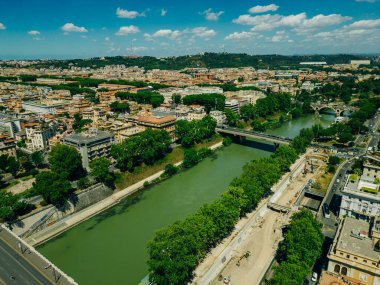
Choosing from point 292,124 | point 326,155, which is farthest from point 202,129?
point 292,124

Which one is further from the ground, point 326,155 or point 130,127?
point 130,127

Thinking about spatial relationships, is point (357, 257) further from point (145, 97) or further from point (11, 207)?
point (145, 97)

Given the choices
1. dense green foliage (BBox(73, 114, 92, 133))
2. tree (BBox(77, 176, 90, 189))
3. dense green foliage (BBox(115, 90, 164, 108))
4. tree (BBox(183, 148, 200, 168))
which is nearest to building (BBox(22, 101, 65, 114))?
dense green foliage (BBox(73, 114, 92, 133))

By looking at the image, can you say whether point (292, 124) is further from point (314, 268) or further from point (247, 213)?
point (314, 268)

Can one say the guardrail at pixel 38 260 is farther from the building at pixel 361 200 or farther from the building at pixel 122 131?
the building at pixel 122 131

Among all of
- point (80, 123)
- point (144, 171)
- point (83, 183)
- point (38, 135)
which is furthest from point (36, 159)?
point (80, 123)

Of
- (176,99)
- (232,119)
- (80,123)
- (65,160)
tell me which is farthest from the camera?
(176,99)

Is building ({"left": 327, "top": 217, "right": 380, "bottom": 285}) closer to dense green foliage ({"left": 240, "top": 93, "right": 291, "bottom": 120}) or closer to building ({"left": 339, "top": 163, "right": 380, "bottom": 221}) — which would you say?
building ({"left": 339, "top": 163, "right": 380, "bottom": 221})
